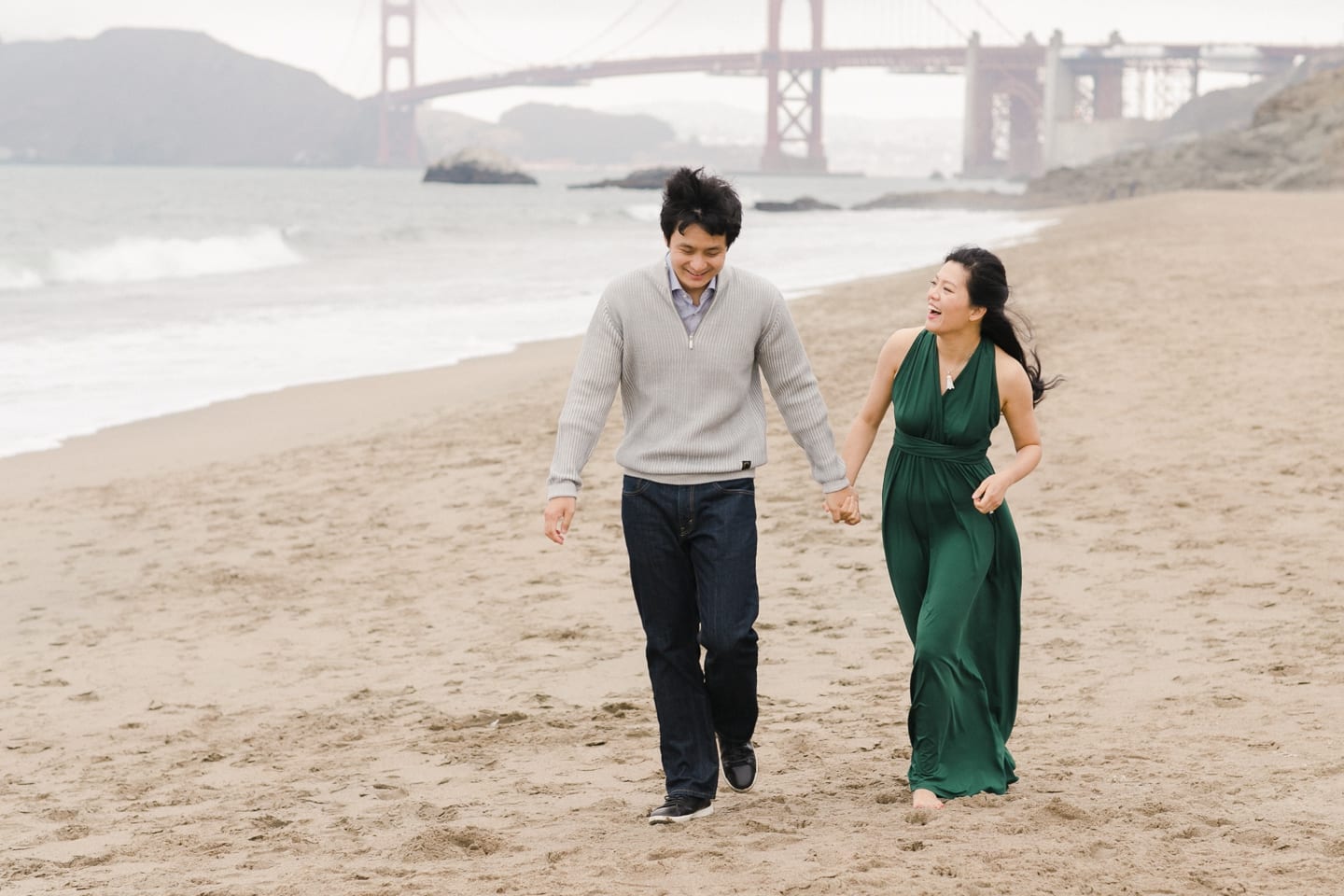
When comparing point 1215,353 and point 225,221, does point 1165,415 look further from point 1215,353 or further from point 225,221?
point 225,221

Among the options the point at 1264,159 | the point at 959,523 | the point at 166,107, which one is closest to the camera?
the point at 959,523

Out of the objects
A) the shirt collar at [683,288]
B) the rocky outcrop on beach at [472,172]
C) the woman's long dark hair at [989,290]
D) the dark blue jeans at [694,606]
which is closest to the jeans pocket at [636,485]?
the dark blue jeans at [694,606]

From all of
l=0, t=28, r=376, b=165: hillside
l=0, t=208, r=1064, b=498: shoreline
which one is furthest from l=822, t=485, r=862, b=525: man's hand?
l=0, t=28, r=376, b=165: hillside

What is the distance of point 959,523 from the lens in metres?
2.97

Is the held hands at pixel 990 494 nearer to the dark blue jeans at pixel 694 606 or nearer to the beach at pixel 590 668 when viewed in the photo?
the dark blue jeans at pixel 694 606

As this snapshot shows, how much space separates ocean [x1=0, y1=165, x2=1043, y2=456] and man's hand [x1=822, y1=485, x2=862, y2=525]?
254 inches

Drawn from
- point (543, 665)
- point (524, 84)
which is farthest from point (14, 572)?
point (524, 84)

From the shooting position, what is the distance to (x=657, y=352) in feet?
9.68

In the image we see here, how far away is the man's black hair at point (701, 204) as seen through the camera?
112 inches

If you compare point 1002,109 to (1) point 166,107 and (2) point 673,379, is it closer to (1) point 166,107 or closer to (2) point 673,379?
(1) point 166,107

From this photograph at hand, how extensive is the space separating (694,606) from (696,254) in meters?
0.73

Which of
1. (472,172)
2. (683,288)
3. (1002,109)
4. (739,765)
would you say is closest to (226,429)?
(739,765)

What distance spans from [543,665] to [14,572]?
2.54m

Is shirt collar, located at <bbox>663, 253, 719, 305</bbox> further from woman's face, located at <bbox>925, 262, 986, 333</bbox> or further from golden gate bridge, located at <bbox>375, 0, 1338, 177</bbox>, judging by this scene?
golden gate bridge, located at <bbox>375, 0, 1338, 177</bbox>
